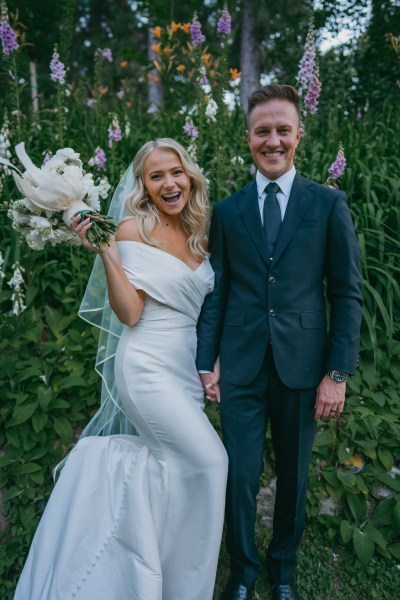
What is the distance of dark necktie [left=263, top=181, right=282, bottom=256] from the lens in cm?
224

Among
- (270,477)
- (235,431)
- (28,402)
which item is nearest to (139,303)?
(235,431)

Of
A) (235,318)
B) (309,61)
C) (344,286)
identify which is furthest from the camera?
(309,61)

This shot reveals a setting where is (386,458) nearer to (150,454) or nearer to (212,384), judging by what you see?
(212,384)

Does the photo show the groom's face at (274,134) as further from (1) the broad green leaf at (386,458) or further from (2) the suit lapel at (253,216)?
(1) the broad green leaf at (386,458)

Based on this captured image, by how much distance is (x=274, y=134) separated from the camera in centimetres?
219

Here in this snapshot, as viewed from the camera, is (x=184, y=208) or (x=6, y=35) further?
(x=6, y=35)

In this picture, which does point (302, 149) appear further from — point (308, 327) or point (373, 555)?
point (373, 555)

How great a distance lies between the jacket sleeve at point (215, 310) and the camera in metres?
2.42

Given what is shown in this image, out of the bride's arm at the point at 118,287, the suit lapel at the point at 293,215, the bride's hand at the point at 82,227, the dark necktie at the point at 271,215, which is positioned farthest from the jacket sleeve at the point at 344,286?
the bride's hand at the point at 82,227

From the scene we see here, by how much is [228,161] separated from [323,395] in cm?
267

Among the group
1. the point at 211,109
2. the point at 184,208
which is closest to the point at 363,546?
the point at 184,208

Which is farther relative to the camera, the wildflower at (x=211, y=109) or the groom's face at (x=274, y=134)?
the wildflower at (x=211, y=109)

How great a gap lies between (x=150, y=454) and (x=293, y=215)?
1324 mm

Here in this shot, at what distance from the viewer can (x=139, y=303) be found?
2371 millimetres
